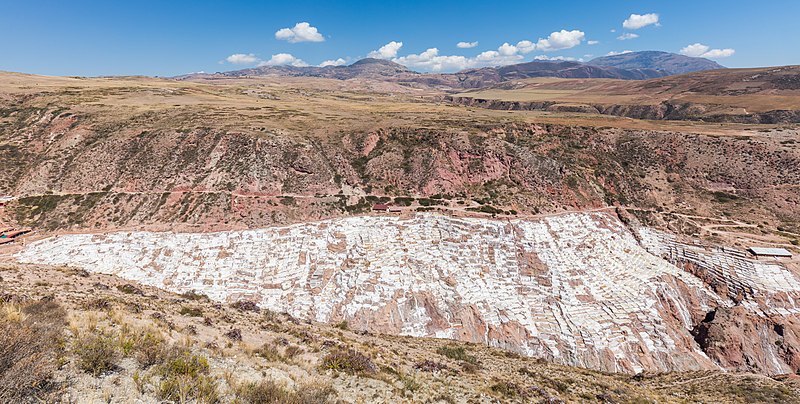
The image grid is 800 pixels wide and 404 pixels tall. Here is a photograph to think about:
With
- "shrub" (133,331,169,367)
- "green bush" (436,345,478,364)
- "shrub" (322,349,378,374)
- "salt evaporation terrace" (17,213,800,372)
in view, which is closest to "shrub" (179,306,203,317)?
"shrub" (133,331,169,367)

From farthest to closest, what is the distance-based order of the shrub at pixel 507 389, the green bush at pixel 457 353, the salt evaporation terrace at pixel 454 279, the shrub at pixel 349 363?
the salt evaporation terrace at pixel 454 279, the green bush at pixel 457 353, the shrub at pixel 507 389, the shrub at pixel 349 363

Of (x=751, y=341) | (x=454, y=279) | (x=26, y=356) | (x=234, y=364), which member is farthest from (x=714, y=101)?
(x=26, y=356)

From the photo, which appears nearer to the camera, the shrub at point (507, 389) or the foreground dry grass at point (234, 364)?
the foreground dry grass at point (234, 364)

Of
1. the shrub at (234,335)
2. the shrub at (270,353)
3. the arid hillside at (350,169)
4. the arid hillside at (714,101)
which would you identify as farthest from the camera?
the arid hillside at (714,101)

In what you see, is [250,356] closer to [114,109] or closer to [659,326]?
[659,326]

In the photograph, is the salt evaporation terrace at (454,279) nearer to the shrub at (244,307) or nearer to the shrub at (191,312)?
the shrub at (244,307)

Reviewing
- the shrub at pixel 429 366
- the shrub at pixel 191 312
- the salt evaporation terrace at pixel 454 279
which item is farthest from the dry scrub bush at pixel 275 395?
the salt evaporation terrace at pixel 454 279

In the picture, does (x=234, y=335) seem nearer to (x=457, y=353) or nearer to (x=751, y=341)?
(x=457, y=353)
